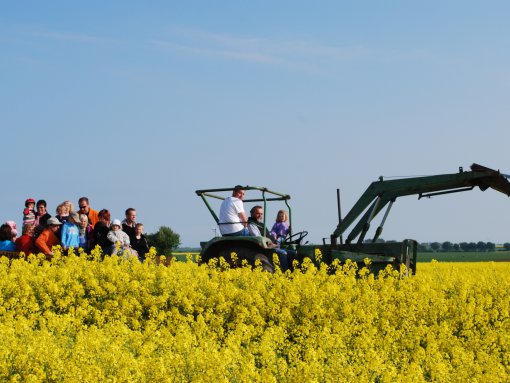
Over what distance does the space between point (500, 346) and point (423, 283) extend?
1.67 m

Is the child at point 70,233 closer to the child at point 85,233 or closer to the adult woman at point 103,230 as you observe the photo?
the child at point 85,233

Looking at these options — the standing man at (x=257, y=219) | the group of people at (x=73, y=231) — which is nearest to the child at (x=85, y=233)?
the group of people at (x=73, y=231)

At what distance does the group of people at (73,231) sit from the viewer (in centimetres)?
1450

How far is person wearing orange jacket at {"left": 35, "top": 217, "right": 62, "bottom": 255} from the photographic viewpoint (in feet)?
48.1

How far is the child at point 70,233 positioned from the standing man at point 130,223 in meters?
1.01

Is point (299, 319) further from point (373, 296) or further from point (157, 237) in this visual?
point (157, 237)

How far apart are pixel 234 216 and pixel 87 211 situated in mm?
3259

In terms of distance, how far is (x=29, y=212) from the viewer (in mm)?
15664

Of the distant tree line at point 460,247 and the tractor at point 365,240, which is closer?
the tractor at point 365,240

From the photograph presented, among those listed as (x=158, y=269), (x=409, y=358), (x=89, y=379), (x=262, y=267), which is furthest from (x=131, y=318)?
(x=89, y=379)

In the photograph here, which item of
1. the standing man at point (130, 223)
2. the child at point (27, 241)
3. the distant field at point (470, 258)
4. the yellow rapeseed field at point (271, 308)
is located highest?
the distant field at point (470, 258)

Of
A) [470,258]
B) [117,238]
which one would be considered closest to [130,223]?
[117,238]

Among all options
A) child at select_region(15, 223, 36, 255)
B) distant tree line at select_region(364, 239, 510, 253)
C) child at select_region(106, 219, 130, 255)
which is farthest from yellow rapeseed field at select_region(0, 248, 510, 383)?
distant tree line at select_region(364, 239, 510, 253)

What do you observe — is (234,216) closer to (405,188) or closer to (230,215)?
(230,215)
